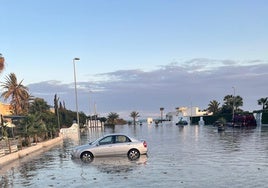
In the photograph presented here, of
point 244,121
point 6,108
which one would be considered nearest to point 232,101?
point 244,121

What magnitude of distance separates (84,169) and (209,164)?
5783 millimetres

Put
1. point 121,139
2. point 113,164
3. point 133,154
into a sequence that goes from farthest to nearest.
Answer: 1. point 121,139
2. point 133,154
3. point 113,164

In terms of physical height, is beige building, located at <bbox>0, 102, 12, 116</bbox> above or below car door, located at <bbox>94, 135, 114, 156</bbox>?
above

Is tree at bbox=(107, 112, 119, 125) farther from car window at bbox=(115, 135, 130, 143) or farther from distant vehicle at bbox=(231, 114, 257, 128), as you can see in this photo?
car window at bbox=(115, 135, 130, 143)

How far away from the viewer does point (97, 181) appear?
14.9 meters

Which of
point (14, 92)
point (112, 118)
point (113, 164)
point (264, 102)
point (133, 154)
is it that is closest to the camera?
point (113, 164)

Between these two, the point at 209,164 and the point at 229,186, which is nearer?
the point at 229,186

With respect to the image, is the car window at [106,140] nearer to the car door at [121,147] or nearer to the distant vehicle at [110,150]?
the distant vehicle at [110,150]

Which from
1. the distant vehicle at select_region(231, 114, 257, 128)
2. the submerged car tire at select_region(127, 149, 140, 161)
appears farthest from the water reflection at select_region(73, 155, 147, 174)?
the distant vehicle at select_region(231, 114, 257, 128)

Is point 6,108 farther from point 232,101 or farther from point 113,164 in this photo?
point 232,101

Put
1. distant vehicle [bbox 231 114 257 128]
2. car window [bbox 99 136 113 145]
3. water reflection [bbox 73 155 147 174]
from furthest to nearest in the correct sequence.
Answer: distant vehicle [bbox 231 114 257 128] → car window [bbox 99 136 113 145] → water reflection [bbox 73 155 147 174]

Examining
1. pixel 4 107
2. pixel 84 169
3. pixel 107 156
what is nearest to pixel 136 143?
pixel 107 156

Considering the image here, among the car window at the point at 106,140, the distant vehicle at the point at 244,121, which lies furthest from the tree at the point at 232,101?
the car window at the point at 106,140

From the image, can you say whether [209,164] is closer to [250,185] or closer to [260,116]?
[250,185]
